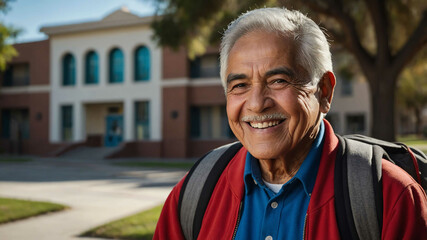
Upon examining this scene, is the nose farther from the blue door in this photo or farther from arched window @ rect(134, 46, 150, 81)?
the blue door

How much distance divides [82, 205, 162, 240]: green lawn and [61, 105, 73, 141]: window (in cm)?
2511

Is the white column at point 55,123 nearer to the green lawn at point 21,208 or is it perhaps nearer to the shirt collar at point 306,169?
the green lawn at point 21,208

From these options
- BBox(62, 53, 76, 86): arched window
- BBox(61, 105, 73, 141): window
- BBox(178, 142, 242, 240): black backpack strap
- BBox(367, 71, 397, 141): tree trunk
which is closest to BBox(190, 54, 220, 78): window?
BBox(62, 53, 76, 86): arched window

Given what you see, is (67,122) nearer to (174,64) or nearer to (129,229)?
(174,64)

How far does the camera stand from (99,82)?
29.7 metres

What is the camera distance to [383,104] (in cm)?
1413

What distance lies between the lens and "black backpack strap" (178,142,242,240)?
2.07m

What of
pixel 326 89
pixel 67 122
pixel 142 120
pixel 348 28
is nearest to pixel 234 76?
pixel 326 89

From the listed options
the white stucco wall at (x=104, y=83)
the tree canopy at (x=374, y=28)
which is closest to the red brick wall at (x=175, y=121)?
the white stucco wall at (x=104, y=83)

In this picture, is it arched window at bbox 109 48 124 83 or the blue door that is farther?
the blue door

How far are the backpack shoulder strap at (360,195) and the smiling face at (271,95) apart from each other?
26cm

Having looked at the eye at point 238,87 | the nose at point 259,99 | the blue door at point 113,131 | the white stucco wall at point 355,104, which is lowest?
the blue door at point 113,131

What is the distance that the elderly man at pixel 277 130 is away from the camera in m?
1.87

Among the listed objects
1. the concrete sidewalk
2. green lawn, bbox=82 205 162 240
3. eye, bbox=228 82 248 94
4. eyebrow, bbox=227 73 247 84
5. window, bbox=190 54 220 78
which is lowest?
the concrete sidewalk
